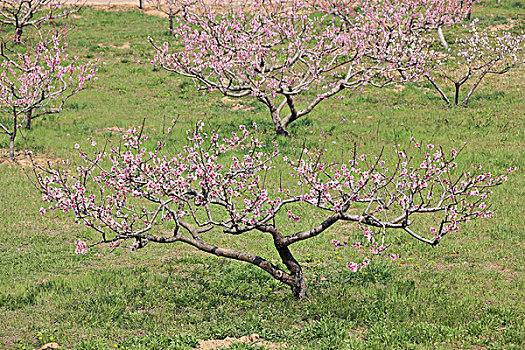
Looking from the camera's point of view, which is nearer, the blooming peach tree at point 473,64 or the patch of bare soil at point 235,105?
the patch of bare soil at point 235,105

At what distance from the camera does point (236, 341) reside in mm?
8445

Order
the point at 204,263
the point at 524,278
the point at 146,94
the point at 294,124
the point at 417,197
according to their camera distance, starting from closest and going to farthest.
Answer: the point at 524,278 → the point at 204,263 → the point at 417,197 → the point at 294,124 → the point at 146,94

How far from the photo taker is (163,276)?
1108cm

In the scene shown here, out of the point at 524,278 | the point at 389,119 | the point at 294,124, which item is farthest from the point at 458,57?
the point at 524,278

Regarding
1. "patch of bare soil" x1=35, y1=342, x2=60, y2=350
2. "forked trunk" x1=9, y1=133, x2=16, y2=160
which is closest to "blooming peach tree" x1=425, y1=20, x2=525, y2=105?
"forked trunk" x1=9, y1=133, x2=16, y2=160

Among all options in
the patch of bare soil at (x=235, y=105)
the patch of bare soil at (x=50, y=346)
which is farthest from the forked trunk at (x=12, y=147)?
the patch of bare soil at (x=50, y=346)

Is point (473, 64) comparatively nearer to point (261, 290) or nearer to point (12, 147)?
point (12, 147)

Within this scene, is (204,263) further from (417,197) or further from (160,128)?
(160,128)

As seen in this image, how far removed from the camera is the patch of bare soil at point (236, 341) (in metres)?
8.30

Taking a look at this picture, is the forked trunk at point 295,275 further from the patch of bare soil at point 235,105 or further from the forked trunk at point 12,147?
the patch of bare soil at point 235,105

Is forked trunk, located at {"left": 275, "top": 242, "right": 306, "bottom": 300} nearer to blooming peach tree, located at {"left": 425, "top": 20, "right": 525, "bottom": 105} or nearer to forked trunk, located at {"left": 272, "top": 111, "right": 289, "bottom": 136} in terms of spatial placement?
forked trunk, located at {"left": 272, "top": 111, "right": 289, "bottom": 136}

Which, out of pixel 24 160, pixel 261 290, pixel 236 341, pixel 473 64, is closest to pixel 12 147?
pixel 24 160

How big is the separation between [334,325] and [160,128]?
1454 centimetres

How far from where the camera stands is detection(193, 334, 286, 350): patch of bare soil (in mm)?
8297
